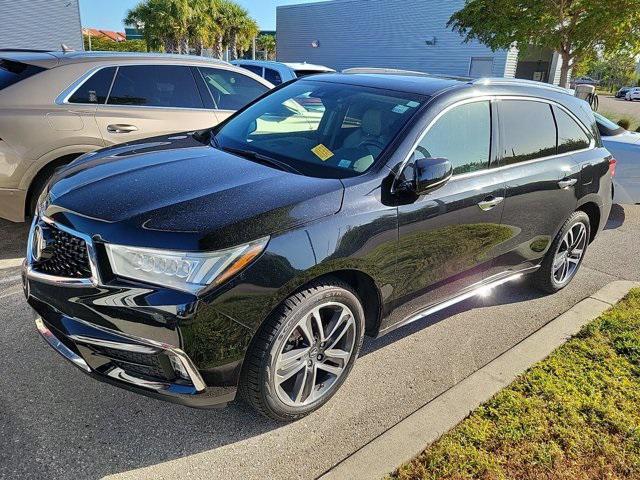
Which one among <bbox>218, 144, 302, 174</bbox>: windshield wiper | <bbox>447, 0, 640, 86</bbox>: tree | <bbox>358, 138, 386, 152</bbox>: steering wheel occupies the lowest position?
<bbox>218, 144, 302, 174</bbox>: windshield wiper

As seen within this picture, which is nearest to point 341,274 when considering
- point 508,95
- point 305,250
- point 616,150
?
point 305,250

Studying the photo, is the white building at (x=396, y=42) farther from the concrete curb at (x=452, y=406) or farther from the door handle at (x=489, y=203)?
the door handle at (x=489, y=203)

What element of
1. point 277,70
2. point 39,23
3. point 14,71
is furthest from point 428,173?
point 39,23

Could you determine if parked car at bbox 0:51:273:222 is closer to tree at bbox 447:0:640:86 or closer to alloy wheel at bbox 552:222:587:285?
alloy wheel at bbox 552:222:587:285

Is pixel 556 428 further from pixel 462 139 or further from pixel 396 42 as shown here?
pixel 396 42

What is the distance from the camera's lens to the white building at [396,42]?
29125 millimetres

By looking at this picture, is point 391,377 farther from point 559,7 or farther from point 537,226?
point 559,7

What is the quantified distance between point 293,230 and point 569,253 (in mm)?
3189

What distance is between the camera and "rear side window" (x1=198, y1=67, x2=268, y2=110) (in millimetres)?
5496

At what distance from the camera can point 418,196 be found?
2818 mm

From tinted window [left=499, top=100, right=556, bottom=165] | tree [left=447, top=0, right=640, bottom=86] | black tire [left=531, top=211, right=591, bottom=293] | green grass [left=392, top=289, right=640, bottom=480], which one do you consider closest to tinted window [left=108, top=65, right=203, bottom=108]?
tinted window [left=499, top=100, right=556, bottom=165]

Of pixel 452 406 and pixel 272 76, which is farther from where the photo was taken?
pixel 272 76

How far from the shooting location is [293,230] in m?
2.36

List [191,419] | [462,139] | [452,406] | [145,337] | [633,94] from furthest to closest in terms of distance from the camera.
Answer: [633,94], [462,139], [452,406], [191,419], [145,337]
